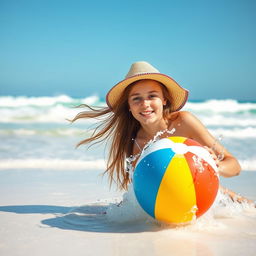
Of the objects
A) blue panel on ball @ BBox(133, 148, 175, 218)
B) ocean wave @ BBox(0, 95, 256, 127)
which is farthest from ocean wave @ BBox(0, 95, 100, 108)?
blue panel on ball @ BBox(133, 148, 175, 218)

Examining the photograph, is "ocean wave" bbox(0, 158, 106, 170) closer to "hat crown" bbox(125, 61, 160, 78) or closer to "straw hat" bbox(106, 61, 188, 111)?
"straw hat" bbox(106, 61, 188, 111)

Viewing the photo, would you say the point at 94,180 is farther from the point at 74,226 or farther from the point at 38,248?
the point at 38,248

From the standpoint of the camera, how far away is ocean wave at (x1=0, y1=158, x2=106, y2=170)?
21.7 feet

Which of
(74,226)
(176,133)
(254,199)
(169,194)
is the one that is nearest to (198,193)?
(169,194)

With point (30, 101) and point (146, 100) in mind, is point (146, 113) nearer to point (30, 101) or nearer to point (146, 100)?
point (146, 100)

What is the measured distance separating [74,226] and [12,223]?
22.6 inches

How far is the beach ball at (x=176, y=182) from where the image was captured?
9.73ft

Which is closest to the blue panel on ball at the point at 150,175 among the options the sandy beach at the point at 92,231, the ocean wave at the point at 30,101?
the sandy beach at the point at 92,231

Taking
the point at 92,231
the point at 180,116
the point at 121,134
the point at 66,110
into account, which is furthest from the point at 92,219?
the point at 66,110

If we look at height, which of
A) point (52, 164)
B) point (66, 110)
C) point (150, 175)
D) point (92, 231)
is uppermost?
point (66, 110)

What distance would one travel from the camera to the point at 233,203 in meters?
4.12

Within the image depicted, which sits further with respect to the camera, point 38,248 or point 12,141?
point 12,141

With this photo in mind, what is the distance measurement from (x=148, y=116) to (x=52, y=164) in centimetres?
316

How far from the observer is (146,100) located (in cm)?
420
